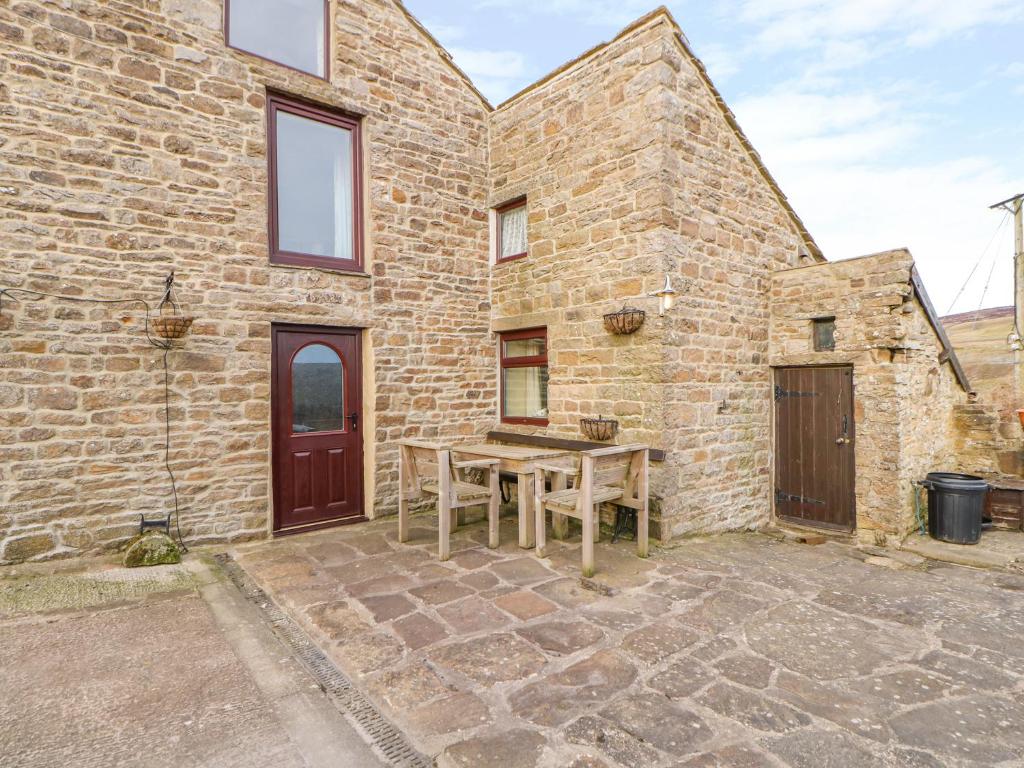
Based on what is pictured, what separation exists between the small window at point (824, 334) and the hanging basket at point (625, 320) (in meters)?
2.43

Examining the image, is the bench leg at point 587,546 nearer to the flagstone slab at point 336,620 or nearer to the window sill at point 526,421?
the flagstone slab at point 336,620

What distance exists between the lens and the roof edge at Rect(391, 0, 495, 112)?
6.17 meters

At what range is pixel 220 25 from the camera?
504 centimetres

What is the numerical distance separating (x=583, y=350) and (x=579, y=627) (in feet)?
10.4

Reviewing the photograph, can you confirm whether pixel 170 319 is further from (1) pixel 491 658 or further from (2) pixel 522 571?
(1) pixel 491 658

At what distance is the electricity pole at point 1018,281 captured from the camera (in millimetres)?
10070

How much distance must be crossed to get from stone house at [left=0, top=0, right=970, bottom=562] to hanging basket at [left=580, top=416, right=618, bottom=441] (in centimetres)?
13

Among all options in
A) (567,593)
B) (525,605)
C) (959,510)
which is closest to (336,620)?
(525,605)

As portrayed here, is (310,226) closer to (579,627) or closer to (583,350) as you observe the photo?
(583,350)

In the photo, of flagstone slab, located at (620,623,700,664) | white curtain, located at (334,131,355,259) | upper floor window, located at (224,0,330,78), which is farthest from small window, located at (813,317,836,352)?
upper floor window, located at (224,0,330,78)

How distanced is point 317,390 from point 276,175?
90.0 inches

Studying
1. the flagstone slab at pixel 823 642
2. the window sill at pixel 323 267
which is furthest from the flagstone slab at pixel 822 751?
the window sill at pixel 323 267

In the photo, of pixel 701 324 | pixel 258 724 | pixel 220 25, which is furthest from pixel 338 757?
pixel 220 25

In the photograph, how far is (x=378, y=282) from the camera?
19.5ft
